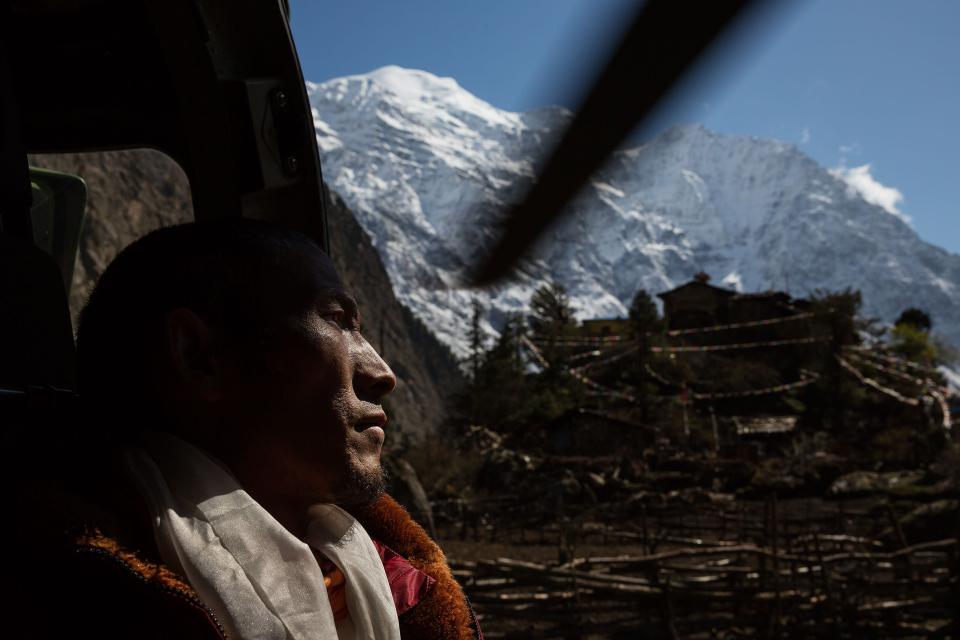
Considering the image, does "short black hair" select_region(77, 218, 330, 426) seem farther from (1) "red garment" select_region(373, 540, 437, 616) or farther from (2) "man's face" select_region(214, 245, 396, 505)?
(1) "red garment" select_region(373, 540, 437, 616)

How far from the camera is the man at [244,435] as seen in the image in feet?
3.43

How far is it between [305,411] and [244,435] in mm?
94

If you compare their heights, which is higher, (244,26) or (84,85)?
(244,26)

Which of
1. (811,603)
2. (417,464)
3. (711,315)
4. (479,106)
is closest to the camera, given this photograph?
(479,106)

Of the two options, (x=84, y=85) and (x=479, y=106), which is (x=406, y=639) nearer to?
(x=479, y=106)

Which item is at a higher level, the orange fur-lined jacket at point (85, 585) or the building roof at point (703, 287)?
the building roof at point (703, 287)

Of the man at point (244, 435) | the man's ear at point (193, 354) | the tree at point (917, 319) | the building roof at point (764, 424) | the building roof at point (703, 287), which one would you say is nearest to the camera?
the man at point (244, 435)

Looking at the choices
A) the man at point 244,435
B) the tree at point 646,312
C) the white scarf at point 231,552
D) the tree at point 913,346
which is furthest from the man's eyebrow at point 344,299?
the tree at point 913,346

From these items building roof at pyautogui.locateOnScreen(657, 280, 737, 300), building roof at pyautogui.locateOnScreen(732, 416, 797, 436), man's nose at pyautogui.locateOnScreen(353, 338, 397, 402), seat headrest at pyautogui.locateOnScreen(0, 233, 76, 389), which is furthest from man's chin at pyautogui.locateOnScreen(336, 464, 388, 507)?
building roof at pyautogui.locateOnScreen(657, 280, 737, 300)

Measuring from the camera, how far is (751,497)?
27.3 metres

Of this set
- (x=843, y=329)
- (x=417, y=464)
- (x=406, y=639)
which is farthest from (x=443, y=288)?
(x=843, y=329)

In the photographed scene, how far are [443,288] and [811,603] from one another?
11296 mm

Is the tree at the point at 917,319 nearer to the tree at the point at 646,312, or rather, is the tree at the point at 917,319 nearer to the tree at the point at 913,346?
the tree at the point at 913,346

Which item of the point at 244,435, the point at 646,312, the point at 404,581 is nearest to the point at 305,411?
the point at 244,435
